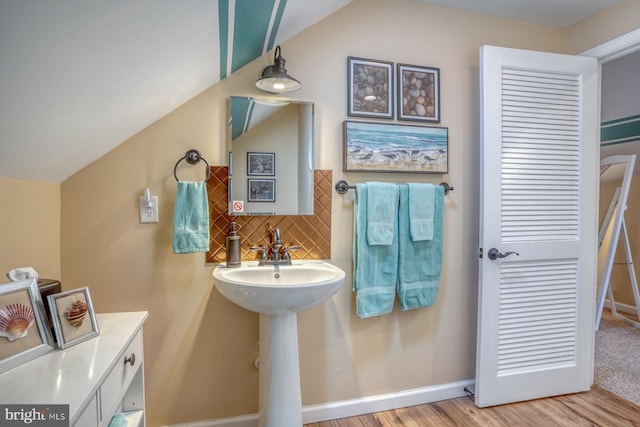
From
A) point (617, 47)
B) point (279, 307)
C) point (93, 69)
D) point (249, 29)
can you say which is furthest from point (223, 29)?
point (617, 47)

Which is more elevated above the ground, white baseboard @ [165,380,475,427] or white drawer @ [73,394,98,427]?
white drawer @ [73,394,98,427]

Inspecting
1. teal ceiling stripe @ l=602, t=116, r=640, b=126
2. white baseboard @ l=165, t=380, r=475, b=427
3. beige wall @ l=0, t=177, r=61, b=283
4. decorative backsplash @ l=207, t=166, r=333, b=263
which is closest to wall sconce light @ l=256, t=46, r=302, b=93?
decorative backsplash @ l=207, t=166, r=333, b=263

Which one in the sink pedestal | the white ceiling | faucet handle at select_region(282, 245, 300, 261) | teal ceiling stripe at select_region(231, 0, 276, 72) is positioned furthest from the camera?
faucet handle at select_region(282, 245, 300, 261)

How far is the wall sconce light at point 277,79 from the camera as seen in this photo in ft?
5.11

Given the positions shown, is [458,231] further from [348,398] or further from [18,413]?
[18,413]

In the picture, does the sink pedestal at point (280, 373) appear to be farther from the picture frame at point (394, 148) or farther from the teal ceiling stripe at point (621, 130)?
the teal ceiling stripe at point (621, 130)

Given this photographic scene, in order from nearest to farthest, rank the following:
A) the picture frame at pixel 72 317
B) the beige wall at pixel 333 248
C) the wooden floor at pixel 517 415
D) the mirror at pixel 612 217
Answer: the picture frame at pixel 72 317
the beige wall at pixel 333 248
the wooden floor at pixel 517 415
the mirror at pixel 612 217

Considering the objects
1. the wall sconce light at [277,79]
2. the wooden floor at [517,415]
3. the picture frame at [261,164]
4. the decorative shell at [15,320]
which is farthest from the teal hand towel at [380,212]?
the decorative shell at [15,320]

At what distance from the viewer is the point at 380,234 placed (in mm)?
1756

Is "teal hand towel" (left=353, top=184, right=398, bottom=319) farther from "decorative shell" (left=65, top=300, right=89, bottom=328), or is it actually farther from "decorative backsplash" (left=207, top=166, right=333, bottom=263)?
"decorative shell" (left=65, top=300, right=89, bottom=328)

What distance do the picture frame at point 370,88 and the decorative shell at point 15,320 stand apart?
1.56 m

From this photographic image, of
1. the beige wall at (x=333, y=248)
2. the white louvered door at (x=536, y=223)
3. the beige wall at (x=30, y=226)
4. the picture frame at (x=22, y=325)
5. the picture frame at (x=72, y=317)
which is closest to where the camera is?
the picture frame at (x=22, y=325)

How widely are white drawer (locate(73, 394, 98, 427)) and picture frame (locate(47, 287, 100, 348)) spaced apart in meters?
0.26

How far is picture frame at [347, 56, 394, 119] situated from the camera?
179cm
